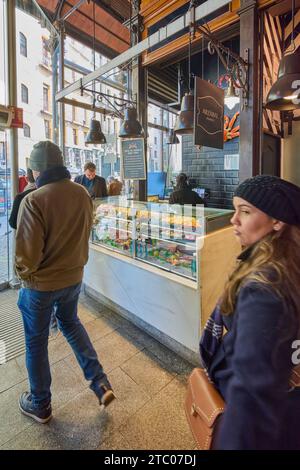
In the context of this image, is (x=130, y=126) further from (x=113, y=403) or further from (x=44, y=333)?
(x=113, y=403)

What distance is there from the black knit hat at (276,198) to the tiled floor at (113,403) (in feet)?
5.02

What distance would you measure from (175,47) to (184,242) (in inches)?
112

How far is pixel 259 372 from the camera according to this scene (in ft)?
2.42

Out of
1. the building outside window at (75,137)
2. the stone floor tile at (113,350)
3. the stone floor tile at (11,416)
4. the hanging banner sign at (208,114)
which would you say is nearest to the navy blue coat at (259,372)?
the stone floor tile at (11,416)

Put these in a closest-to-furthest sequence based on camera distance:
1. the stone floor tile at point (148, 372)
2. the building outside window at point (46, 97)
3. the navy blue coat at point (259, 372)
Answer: the navy blue coat at point (259, 372), the stone floor tile at point (148, 372), the building outside window at point (46, 97)

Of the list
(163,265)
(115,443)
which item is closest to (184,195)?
(163,265)

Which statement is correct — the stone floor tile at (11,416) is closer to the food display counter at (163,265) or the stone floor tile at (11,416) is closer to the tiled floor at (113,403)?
the tiled floor at (113,403)

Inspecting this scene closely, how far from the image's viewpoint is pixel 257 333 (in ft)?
2.47

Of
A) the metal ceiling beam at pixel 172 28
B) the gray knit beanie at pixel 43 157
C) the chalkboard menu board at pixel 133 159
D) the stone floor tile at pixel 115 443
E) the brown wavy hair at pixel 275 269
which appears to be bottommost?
the stone floor tile at pixel 115 443

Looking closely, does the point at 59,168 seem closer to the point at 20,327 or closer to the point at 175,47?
the point at 20,327

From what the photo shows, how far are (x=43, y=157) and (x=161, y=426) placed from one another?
6.05ft

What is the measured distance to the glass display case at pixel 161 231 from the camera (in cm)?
252

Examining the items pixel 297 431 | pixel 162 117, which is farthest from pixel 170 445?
pixel 162 117

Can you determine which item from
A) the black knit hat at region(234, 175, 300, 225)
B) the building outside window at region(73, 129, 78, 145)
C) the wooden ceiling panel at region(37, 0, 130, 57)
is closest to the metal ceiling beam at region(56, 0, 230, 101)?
the black knit hat at region(234, 175, 300, 225)
